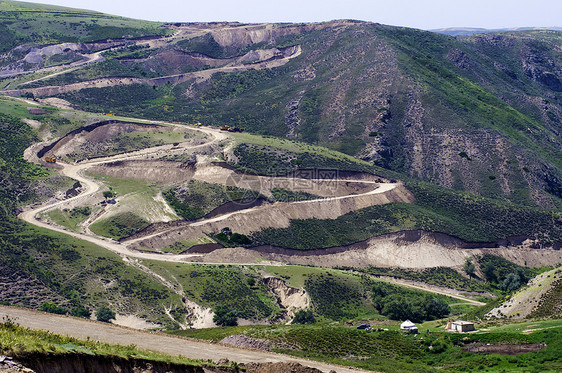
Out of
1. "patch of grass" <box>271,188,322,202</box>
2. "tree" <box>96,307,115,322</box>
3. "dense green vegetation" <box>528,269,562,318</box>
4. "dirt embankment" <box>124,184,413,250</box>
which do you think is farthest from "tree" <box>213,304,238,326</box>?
"patch of grass" <box>271,188,322,202</box>

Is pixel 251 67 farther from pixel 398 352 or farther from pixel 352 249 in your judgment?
pixel 398 352

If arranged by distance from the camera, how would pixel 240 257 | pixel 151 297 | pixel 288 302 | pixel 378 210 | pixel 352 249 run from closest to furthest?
pixel 151 297, pixel 288 302, pixel 240 257, pixel 352 249, pixel 378 210

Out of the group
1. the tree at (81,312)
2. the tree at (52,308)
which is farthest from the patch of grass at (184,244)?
the tree at (52,308)

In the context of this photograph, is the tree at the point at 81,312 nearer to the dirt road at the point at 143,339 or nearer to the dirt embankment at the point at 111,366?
the dirt road at the point at 143,339

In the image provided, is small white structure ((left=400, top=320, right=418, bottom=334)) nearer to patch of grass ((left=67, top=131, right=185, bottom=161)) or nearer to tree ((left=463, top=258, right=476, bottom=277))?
tree ((left=463, top=258, right=476, bottom=277))

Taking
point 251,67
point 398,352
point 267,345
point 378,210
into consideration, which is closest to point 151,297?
point 267,345

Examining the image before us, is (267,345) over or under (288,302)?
over
